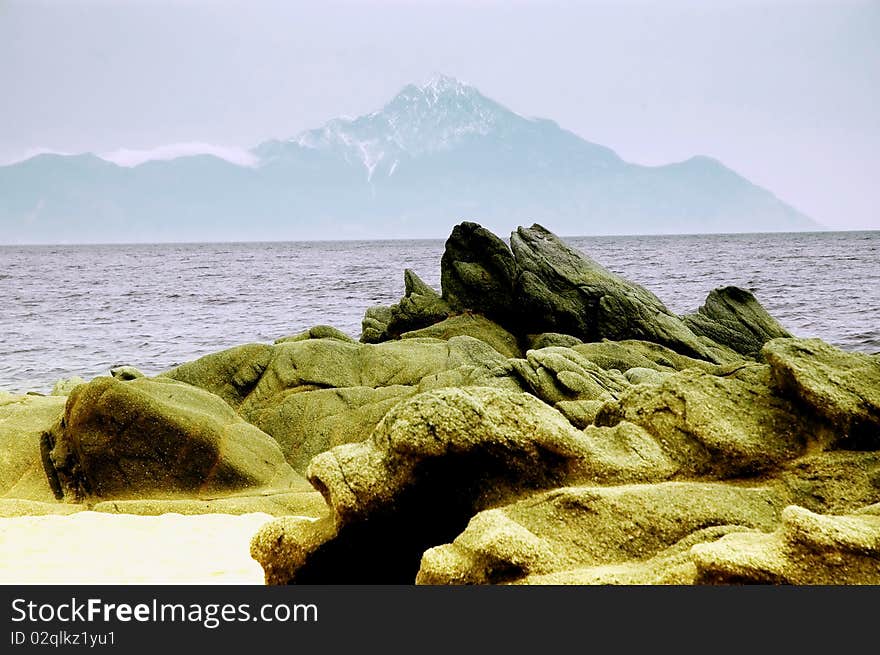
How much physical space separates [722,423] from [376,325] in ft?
51.4

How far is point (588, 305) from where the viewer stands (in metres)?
17.9

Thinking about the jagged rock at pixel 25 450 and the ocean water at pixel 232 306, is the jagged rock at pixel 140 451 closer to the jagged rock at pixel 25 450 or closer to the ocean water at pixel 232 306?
the jagged rock at pixel 25 450

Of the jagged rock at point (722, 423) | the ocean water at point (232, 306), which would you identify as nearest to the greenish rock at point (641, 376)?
the jagged rock at point (722, 423)

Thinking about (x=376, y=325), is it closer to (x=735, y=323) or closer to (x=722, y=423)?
(x=735, y=323)

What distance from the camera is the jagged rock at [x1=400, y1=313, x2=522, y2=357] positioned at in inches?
684

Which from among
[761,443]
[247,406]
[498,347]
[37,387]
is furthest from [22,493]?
[37,387]

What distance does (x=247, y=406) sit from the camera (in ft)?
38.9

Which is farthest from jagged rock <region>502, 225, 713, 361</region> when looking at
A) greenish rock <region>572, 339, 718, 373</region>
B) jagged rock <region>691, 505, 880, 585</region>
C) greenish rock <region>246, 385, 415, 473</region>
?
jagged rock <region>691, 505, 880, 585</region>

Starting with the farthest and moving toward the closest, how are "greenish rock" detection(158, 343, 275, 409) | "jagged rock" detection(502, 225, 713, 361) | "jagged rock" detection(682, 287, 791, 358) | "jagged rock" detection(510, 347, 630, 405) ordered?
"jagged rock" detection(682, 287, 791, 358) → "jagged rock" detection(502, 225, 713, 361) → "greenish rock" detection(158, 343, 275, 409) → "jagged rock" detection(510, 347, 630, 405)

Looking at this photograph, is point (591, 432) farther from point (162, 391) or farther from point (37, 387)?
point (37, 387)

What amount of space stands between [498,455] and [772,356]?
6.43 ft

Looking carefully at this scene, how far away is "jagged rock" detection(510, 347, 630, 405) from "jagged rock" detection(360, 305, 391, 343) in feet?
29.3

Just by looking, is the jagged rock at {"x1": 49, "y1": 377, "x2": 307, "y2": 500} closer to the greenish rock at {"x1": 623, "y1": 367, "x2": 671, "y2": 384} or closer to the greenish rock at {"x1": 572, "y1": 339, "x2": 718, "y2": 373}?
the greenish rock at {"x1": 623, "y1": 367, "x2": 671, "y2": 384}

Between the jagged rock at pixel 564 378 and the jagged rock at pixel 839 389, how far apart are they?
14.4 feet
